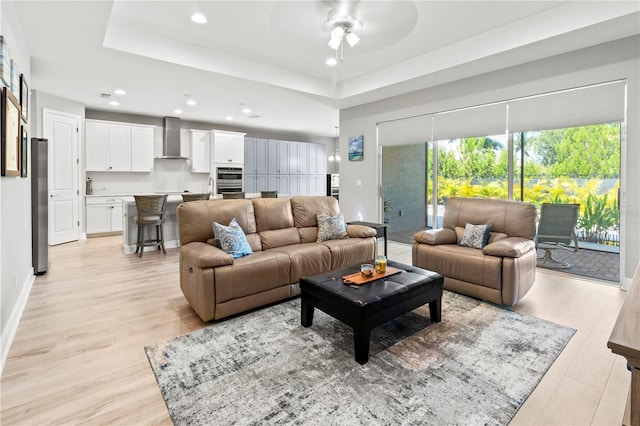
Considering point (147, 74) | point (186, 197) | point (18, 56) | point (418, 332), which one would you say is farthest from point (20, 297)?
point (418, 332)

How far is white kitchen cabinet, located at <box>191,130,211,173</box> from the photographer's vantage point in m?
8.34

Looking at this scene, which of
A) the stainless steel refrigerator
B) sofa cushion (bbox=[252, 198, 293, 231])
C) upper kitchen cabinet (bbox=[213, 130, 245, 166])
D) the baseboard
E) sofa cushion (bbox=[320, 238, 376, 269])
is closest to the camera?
the baseboard

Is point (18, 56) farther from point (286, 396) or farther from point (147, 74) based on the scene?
point (286, 396)

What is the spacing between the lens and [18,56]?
3.26 metres

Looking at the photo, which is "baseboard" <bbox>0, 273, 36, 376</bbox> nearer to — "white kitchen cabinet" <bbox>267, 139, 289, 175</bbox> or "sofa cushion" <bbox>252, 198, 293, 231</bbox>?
"sofa cushion" <bbox>252, 198, 293, 231</bbox>

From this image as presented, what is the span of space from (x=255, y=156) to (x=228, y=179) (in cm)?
113

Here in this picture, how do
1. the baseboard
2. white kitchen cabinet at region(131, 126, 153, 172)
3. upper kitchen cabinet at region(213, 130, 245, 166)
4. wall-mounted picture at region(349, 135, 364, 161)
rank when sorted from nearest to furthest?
1. the baseboard
2. wall-mounted picture at region(349, 135, 364, 161)
3. white kitchen cabinet at region(131, 126, 153, 172)
4. upper kitchen cabinet at region(213, 130, 245, 166)

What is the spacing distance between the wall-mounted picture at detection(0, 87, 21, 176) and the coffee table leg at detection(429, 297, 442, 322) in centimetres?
344

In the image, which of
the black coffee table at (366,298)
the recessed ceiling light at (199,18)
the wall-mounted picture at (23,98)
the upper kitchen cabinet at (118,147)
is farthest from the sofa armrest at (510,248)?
the upper kitchen cabinet at (118,147)

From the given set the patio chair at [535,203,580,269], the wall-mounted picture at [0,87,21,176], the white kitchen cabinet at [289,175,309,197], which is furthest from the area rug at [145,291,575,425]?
the white kitchen cabinet at [289,175,309,197]

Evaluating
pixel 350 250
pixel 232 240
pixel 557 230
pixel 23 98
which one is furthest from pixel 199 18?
pixel 557 230

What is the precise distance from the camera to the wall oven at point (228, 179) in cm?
862

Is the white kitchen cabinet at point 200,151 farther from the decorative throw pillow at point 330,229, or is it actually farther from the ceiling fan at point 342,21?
the ceiling fan at point 342,21

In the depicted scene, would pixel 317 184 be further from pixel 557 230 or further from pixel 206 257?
pixel 206 257
